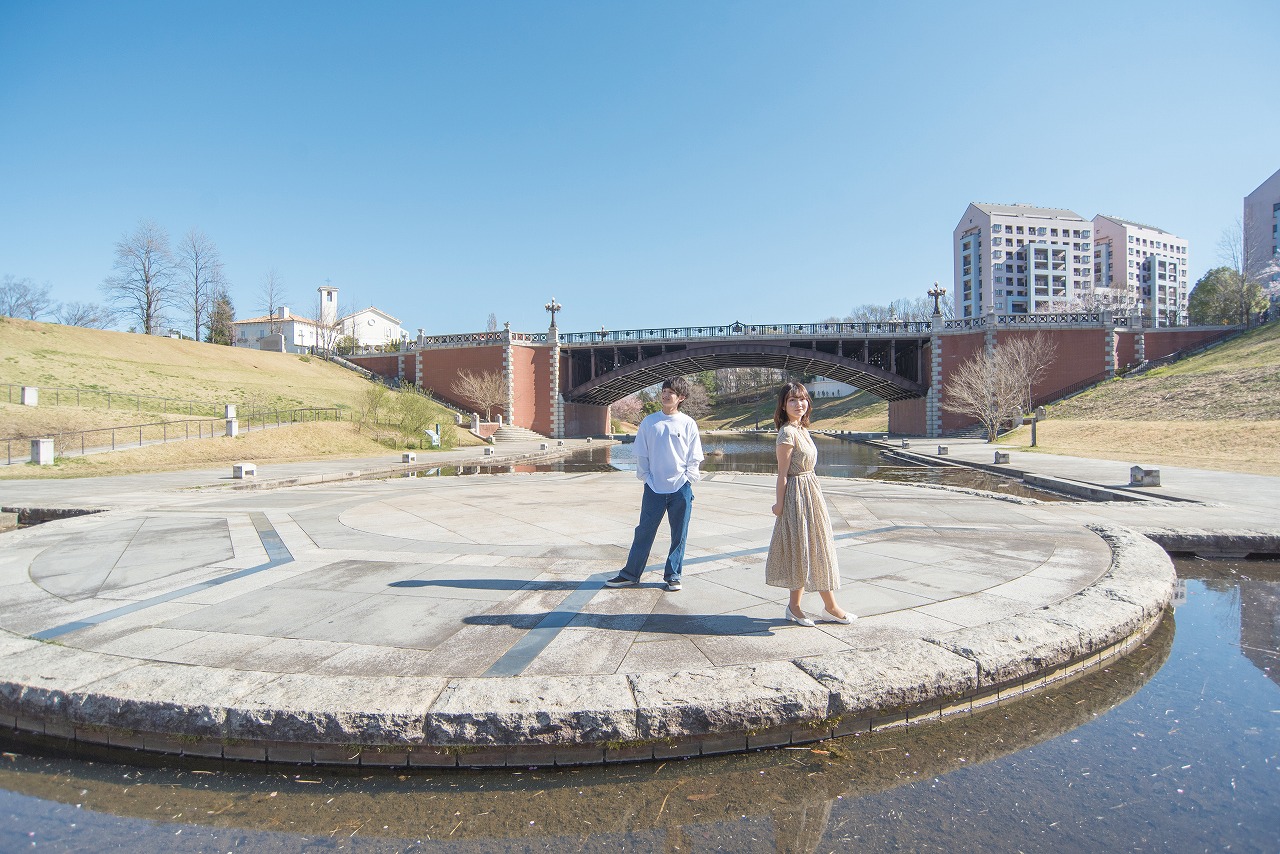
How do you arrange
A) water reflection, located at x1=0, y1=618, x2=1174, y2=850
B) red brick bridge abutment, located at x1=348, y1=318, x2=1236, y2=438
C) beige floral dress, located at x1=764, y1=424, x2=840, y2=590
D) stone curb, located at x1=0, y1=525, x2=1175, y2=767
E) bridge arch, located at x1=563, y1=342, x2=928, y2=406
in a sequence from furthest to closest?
bridge arch, located at x1=563, y1=342, x2=928, y2=406 → red brick bridge abutment, located at x1=348, y1=318, x2=1236, y2=438 → beige floral dress, located at x1=764, y1=424, x2=840, y2=590 → stone curb, located at x1=0, y1=525, x2=1175, y2=767 → water reflection, located at x1=0, y1=618, x2=1174, y2=850

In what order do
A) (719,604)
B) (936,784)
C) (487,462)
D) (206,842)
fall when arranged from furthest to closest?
(487,462), (719,604), (936,784), (206,842)

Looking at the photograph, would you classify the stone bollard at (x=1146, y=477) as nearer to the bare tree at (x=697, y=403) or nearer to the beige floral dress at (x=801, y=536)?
the beige floral dress at (x=801, y=536)

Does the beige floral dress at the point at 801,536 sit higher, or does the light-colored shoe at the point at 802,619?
the beige floral dress at the point at 801,536

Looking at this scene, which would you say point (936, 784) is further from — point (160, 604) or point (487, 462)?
point (487, 462)

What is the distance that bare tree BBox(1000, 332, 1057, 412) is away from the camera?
1623 inches

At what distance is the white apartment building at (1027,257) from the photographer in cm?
8631

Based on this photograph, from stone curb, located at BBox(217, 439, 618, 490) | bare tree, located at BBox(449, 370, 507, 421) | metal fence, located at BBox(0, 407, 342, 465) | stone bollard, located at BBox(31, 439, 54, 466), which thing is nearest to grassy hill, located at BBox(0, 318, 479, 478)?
stone bollard, located at BBox(31, 439, 54, 466)

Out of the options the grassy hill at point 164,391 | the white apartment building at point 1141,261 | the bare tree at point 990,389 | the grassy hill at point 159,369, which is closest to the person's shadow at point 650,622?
the grassy hill at point 164,391

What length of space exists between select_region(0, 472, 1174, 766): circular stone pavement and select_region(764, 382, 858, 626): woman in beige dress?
8.9 inches

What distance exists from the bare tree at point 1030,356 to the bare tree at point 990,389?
0.33 m

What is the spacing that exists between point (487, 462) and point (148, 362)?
33936 mm

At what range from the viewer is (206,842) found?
2.50 m

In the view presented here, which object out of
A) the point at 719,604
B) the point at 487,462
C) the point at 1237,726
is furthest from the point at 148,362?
the point at 1237,726

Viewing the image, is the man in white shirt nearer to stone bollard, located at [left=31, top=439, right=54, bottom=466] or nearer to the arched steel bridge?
stone bollard, located at [left=31, top=439, right=54, bottom=466]
